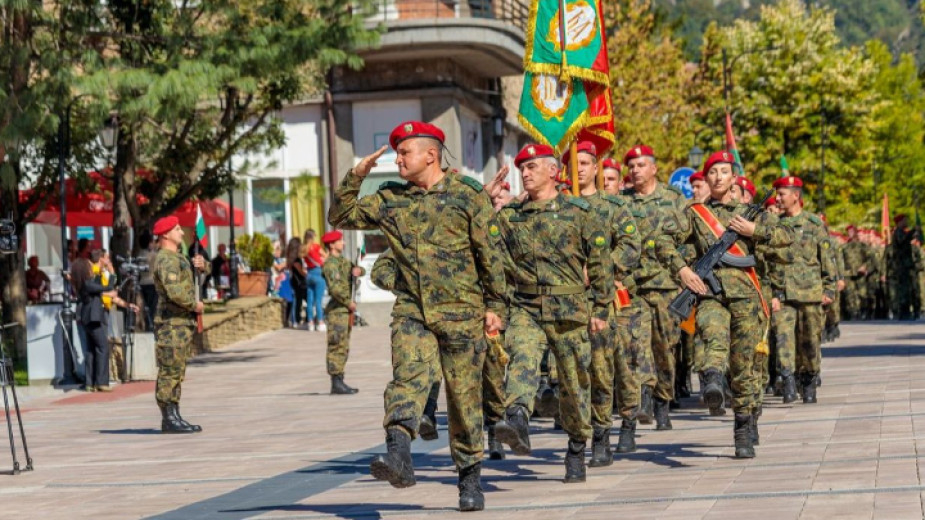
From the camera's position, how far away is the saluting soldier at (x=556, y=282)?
33.1 feet

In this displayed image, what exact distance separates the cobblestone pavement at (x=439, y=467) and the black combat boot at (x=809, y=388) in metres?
0.26

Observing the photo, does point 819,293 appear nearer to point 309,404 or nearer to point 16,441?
point 309,404

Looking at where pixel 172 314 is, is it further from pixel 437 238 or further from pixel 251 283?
pixel 251 283

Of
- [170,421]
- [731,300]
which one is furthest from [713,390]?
[170,421]

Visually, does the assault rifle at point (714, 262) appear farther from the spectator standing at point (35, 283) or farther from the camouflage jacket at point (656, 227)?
the spectator standing at point (35, 283)

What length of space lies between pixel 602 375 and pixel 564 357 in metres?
0.75

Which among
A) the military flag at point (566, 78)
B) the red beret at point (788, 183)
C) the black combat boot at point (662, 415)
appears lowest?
the black combat boot at point (662, 415)

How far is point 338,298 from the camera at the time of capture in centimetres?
1972

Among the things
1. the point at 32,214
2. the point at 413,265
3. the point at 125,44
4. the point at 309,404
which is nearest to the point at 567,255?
the point at 413,265

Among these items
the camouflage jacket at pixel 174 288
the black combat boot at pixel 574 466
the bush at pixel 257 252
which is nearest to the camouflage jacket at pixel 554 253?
the black combat boot at pixel 574 466

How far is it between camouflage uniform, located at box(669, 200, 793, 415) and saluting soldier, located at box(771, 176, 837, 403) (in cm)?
401

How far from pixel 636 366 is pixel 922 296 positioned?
26586mm

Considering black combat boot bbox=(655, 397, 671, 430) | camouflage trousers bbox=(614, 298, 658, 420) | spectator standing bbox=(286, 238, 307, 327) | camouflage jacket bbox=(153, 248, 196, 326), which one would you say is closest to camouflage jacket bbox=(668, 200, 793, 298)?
camouflage trousers bbox=(614, 298, 658, 420)

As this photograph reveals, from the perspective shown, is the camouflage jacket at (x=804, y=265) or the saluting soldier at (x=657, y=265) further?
the camouflage jacket at (x=804, y=265)
